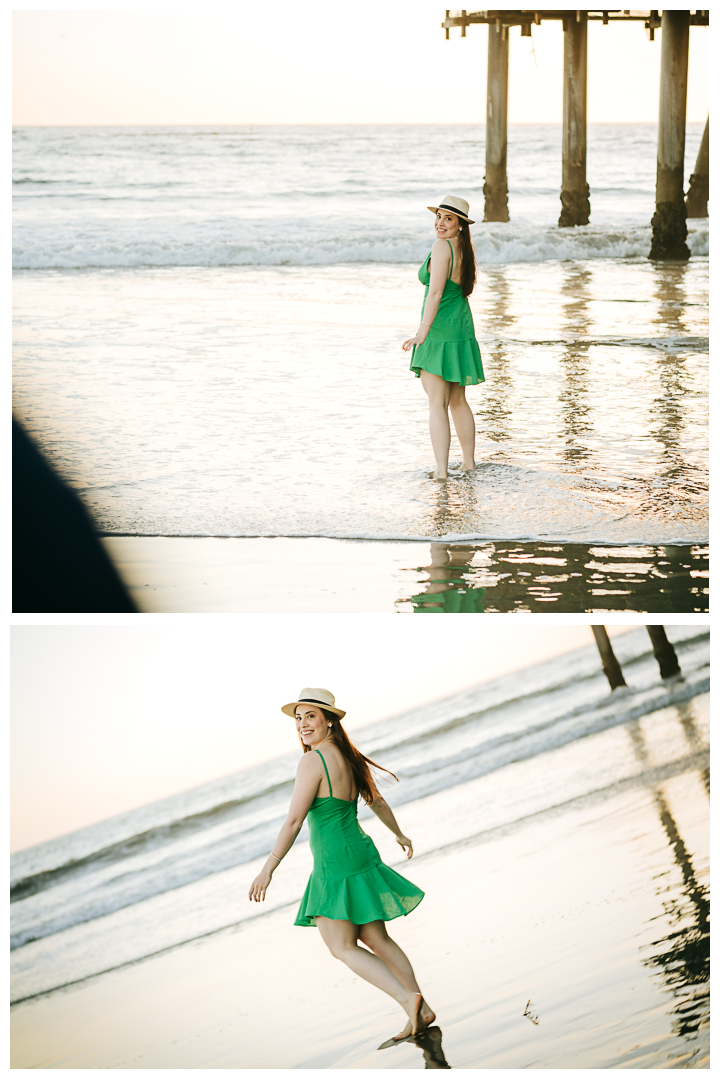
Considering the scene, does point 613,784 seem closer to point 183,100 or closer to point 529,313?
point 529,313

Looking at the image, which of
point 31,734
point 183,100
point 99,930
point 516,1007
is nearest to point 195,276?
point 183,100

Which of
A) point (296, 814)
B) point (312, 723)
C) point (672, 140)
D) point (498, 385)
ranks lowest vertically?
point (296, 814)

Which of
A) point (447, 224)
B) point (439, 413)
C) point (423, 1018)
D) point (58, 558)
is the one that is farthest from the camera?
point (439, 413)

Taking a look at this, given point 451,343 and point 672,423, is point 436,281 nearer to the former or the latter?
point 451,343

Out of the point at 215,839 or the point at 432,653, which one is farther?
the point at 432,653

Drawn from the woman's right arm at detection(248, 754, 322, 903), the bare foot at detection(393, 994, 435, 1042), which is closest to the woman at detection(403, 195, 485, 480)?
the woman's right arm at detection(248, 754, 322, 903)

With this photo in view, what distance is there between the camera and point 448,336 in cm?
429

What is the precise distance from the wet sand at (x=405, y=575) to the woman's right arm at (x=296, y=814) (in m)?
0.69

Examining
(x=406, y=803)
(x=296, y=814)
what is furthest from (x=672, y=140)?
(x=296, y=814)

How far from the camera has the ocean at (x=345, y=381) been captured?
4.17m

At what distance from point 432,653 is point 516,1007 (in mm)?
3053

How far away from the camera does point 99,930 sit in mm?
4660

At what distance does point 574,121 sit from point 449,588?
911 centimetres

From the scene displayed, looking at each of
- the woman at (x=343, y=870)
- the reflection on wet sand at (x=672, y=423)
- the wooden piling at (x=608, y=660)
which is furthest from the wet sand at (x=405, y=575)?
the wooden piling at (x=608, y=660)
